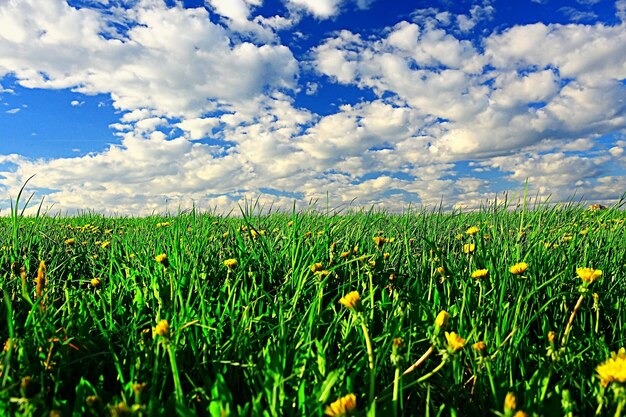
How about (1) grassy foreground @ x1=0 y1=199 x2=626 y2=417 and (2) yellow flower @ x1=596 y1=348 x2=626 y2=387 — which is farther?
(1) grassy foreground @ x1=0 y1=199 x2=626 y2=417

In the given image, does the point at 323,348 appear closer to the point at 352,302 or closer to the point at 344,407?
the point at 352,302

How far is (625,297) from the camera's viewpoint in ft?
9.22

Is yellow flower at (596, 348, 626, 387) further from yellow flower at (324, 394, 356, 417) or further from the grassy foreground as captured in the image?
yellow flower at (324, 394, 356, 417)

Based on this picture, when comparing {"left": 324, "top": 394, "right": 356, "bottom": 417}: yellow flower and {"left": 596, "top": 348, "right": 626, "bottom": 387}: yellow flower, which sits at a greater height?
{"left": 596, "top": 348, "right": 626, "bottom": 387}: yellow flower

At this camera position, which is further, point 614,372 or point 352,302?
point 352,302

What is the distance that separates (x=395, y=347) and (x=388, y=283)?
1.33 m

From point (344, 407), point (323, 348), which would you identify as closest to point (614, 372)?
point (344, 407)

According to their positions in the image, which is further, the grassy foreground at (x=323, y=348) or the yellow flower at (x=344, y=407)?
the grassy foreground at (x=323, y=348)

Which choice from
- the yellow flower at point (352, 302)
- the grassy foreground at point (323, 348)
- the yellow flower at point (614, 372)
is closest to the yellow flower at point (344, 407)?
the grassy foreground at point (323, 348)

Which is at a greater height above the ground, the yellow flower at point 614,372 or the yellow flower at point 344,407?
the yellow flower at point 614,372

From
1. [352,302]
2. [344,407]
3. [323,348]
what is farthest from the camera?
[323,348]

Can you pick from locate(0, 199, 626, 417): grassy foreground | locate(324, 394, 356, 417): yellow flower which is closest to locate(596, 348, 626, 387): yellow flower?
locate(0, 199, 626, 417): grassy foreground

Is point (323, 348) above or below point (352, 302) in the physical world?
below

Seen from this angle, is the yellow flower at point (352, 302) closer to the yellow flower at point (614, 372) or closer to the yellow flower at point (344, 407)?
the yellow flower at point (344, 407)
